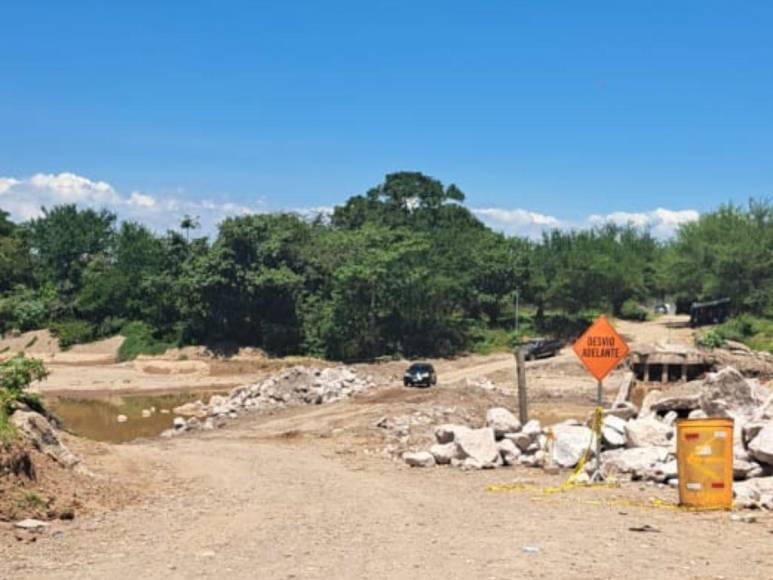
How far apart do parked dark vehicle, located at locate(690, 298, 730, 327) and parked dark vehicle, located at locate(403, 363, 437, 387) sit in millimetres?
35864

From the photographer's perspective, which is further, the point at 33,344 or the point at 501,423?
the point at 33,344

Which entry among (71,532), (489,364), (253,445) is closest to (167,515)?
(71,532)

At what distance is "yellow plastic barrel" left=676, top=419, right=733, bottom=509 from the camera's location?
13023 millimetres

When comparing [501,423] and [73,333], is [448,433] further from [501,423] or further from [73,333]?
[73,333]

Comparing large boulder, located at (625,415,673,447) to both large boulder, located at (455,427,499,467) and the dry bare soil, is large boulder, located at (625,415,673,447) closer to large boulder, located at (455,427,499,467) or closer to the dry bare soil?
the dry bare soil

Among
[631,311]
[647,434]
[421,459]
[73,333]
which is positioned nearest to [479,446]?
[421,459]

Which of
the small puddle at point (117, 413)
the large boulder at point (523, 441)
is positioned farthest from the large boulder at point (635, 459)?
Result: the small puddle at point (117, 413)

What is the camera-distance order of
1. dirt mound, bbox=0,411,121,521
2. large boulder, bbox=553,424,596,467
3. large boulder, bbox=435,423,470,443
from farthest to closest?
1. large boulder, bbox=435,423,470,443
2. large boulder, bbox=553,424,596,467
3. dirt mound, bbox=0,411,121,521

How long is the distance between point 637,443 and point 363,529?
8043mm

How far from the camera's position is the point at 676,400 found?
76.2ft

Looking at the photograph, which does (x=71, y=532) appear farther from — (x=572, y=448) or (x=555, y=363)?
(x=555, y=363)

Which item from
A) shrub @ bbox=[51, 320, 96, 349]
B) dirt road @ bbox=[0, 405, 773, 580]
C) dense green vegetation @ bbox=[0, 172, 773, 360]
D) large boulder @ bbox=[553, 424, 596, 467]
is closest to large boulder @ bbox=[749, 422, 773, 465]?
dirt road @ bbox=[0, 405, 773, 580]

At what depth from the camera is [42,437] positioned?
599 inches

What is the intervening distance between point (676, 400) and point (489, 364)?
127 feet
